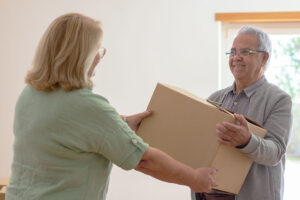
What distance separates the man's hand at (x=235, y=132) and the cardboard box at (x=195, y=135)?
24 mm

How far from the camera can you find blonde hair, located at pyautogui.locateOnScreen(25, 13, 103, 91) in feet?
3.73

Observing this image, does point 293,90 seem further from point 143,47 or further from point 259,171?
point 259,171

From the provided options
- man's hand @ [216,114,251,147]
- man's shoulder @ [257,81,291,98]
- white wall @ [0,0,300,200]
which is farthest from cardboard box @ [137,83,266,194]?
white wall @ [0,0,300,200]

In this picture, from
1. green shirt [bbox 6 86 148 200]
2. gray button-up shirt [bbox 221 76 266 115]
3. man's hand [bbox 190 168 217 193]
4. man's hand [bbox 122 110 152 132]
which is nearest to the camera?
green shirt [bbox 6 86 148 200]

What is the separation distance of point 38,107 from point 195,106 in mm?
583

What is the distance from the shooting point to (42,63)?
3.81 ft

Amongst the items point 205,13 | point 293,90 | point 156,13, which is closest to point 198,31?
point 205,13

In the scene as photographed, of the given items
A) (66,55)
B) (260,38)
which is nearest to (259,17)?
(260,38)

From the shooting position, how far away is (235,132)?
4.41ft

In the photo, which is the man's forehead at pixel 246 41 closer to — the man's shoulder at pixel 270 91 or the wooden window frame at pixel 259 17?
the man's shoulder at pixel 270 91

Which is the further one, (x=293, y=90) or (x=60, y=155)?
(x=293, y=90)

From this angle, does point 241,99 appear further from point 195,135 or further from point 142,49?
point 142,49

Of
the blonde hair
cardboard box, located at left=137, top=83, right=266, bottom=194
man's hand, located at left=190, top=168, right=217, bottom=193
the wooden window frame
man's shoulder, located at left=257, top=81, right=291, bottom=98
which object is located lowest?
man's hand, located at left=190, top=168, right=217, bottom=193

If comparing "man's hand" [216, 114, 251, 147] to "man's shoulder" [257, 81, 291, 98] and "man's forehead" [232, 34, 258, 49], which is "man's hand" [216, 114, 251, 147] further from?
"man's forehead" [232, 34, 258, 49]
